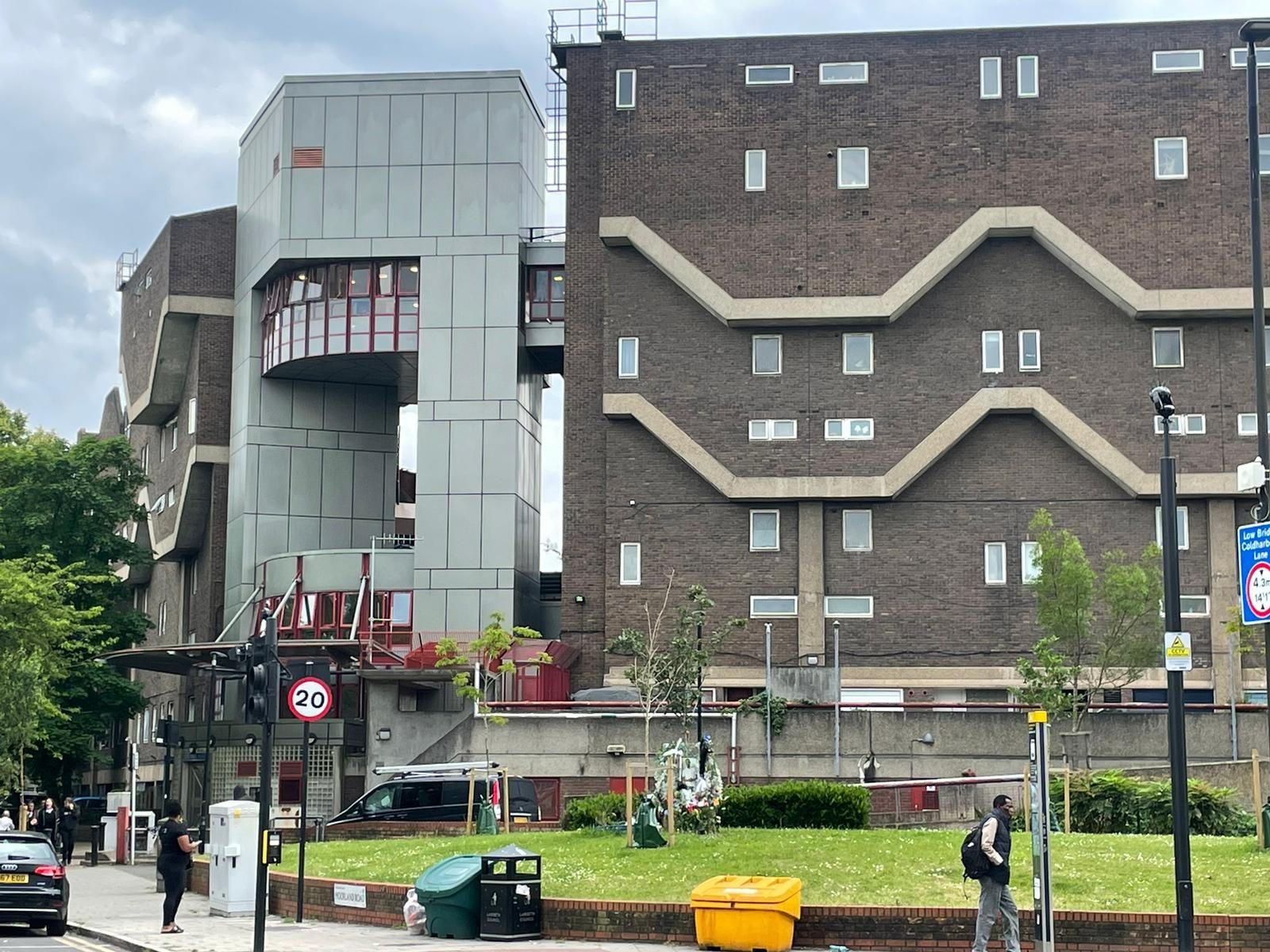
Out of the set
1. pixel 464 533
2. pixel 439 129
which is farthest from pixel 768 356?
pixel 439 129

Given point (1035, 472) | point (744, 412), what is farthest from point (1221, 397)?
point (744, 412)

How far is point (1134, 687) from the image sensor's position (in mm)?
51719

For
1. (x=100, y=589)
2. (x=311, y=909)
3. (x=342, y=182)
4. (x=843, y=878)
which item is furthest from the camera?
(x=100, y=589)

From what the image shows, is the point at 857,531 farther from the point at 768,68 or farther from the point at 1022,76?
the point at 1022,76

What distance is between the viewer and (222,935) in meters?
25.0

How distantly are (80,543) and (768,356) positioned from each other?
26.3 meters

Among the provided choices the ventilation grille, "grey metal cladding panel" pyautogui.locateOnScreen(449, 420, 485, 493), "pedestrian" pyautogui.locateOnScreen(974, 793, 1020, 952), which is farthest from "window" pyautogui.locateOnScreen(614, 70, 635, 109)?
"pedestrian" pyautogui.locateOnScreen(974, 793, 1020, 952)

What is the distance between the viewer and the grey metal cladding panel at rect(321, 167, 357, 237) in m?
58.7

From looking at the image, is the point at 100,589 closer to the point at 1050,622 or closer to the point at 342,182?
the point at 342,182

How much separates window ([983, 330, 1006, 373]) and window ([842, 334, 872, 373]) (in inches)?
136

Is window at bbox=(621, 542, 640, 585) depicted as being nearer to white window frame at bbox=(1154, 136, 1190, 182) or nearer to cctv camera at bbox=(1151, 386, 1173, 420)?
white window frame at bbox=(1154, 136, 1190, 182)

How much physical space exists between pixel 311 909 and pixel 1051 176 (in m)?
35.4

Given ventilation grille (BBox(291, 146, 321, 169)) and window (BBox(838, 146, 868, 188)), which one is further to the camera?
ventilation grille (BBox(291, 146, 321, 169))

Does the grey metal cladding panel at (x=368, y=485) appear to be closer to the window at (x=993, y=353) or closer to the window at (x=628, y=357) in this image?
the window at (x=628, y=357)
